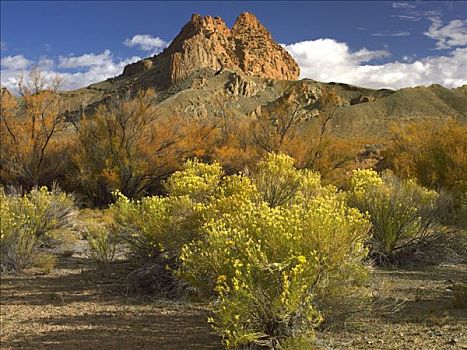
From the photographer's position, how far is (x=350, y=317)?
7.56m

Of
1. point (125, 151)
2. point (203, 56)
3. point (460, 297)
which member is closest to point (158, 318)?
point (460, 297)

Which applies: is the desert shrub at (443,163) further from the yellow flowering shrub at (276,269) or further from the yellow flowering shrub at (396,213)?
the yellow flowering shrub at (276,269)

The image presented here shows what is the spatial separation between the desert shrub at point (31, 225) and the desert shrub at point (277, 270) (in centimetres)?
708

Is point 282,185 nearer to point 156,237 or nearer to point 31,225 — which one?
point 156,237

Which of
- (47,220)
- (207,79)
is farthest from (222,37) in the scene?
(47,220)

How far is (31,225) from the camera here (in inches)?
560

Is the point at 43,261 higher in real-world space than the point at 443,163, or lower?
lower

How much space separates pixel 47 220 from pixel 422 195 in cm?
1040

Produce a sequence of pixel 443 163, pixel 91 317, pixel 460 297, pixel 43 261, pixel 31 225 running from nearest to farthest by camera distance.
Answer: pixel 460 297 < pixel 91 317 < pixel 43 261 < pixel 31 225 < pixel 443 163

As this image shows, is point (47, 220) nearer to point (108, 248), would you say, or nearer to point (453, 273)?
point (108, 248)

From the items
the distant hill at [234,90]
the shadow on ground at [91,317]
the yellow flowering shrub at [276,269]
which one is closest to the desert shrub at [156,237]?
the shadow on ground at [91,317]

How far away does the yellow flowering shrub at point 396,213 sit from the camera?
1237 cm

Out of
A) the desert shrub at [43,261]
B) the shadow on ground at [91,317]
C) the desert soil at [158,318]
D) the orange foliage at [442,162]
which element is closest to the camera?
the desert soil at [158,318]

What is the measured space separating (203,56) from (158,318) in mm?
150967
